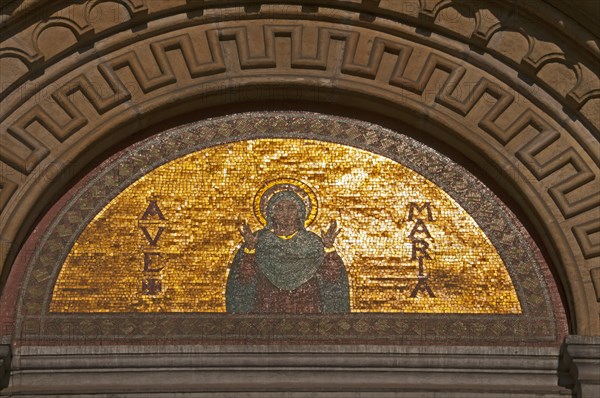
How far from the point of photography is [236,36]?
41.2ft

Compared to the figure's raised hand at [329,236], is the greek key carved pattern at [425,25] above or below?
above

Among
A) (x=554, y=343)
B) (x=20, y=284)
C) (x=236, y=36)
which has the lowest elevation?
(x=554, y=343)

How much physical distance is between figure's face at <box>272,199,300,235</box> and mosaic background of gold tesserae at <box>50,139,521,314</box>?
0.52ft

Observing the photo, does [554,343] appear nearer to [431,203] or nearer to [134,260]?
[431,203]

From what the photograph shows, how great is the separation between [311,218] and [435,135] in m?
1.26

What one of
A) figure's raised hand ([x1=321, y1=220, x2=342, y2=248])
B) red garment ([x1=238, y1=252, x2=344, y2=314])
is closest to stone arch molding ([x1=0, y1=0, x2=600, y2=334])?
figure's raised hand ([x1=321, y1=220, x2=342, y2=248])

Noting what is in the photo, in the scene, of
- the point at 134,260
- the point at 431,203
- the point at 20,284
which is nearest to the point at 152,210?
the point at 134,260

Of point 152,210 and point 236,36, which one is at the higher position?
point 236,36

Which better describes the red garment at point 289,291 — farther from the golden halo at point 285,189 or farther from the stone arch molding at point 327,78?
the stone arch molding at point 327,78

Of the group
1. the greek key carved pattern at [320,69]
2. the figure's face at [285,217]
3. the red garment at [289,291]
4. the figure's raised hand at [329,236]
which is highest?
the greek key carved pattern at [320,69]

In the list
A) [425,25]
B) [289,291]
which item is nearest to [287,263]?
[289,291]

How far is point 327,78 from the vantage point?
12492 mm

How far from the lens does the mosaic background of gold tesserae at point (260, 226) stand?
1202cm

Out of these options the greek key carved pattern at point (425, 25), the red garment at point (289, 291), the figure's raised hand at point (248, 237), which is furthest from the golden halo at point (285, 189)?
the greek key carved pattern at point (425, 25)
